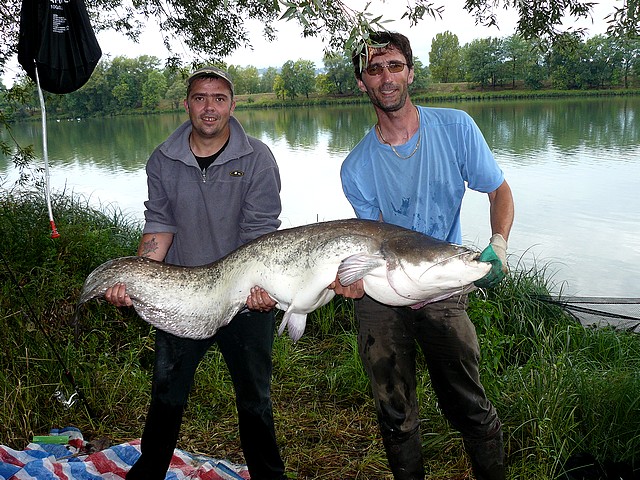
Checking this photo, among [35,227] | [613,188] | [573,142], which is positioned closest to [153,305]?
[35,227]

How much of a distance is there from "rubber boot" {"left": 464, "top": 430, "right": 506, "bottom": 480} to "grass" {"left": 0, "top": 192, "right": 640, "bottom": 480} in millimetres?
466

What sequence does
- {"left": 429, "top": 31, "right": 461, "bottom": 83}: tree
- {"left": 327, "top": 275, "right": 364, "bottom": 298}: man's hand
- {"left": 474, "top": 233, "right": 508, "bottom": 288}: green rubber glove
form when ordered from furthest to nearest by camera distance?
{"left": 429, "top": 31, "right": 461, "bottom": 83}: tree, {"left": 327, "top": 275, "right": 364, "bottom": 298}: man's hand, {"left": 474, "top": 233, "right": 508, "bottom": 288}: green rubber glove

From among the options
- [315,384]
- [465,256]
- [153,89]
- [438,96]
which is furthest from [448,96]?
[465,256]

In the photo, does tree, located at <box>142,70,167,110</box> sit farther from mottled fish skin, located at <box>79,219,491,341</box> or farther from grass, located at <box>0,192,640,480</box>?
mottled fish skin, located at <box>79,219,491,341</box>

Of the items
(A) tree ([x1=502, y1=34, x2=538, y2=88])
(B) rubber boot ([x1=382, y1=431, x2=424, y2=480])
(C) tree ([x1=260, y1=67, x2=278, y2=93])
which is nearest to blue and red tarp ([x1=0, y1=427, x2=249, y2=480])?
(B) rubber boot ([x1=382, y1=431, x2=424, y2=480])

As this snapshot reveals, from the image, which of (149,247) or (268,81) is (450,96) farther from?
(149,247)

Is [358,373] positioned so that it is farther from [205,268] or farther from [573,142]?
[573,142]

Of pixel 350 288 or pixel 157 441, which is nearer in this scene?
pixel 350 288

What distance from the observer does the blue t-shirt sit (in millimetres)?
2768

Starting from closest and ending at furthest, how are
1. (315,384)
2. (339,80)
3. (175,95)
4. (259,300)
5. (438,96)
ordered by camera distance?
(259,300), (315,384), (438,96), (175,95), (339,80)

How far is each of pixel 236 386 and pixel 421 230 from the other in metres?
1.22

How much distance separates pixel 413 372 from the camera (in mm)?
2807

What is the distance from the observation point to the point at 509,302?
542 centimetres

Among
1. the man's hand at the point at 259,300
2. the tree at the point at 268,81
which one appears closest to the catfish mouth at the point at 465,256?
the man's hand at the point at 259,300
